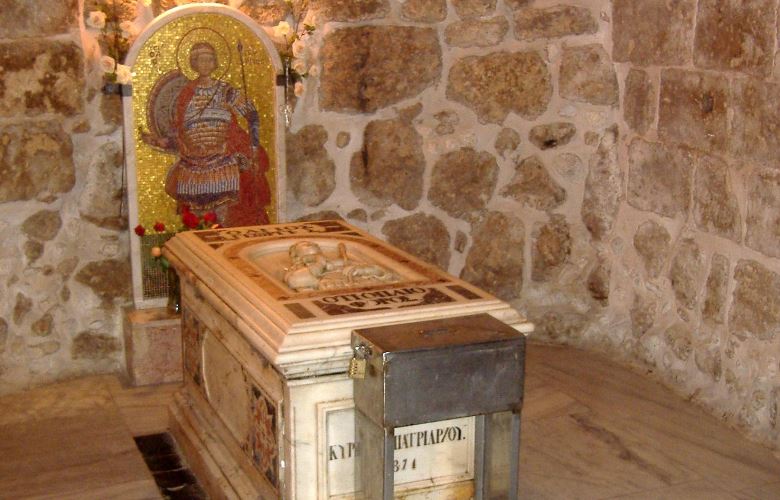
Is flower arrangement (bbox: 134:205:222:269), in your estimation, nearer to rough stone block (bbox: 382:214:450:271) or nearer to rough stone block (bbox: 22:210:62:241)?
rough stone block (bbox: 22:210:62:241)

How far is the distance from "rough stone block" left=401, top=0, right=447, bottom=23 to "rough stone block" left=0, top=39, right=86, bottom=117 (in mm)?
1231

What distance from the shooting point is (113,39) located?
3.67 metres

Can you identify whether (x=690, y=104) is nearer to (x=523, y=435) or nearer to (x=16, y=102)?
(x=523, y=435)

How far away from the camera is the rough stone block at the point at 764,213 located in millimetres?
3254

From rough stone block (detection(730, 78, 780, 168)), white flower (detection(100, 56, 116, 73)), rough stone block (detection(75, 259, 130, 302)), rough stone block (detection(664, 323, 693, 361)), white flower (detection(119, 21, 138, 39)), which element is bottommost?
rough stone block (detection(664, 323, 693, 361))

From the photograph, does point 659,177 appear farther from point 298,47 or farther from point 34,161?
point 34,161

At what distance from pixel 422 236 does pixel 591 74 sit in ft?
3.02

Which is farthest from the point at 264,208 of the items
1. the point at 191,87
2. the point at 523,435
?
the point at 523,435

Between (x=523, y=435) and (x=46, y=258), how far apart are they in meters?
1.79

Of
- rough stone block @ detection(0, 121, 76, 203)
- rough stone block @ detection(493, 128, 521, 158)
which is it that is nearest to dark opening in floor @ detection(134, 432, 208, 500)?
rough stone block @ detection(0, 121, 76, 203)

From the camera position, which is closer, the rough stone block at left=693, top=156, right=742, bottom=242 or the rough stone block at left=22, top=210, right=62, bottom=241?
the rough stone block at left=693, top=156, right=742, bottom=242

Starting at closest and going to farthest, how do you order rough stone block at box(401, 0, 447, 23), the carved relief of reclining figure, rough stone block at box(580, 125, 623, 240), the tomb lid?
the tomb lid, the carved relief of reclining figure, rough stone block at box(401, 0, 447, 23), rough stone block at box(580, 125, 623, 240)

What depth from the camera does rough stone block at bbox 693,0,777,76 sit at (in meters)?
3.25

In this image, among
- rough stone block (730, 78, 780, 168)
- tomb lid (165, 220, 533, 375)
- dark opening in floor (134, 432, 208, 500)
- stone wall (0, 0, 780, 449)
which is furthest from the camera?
stone wall (0, 0, 780, 449)
